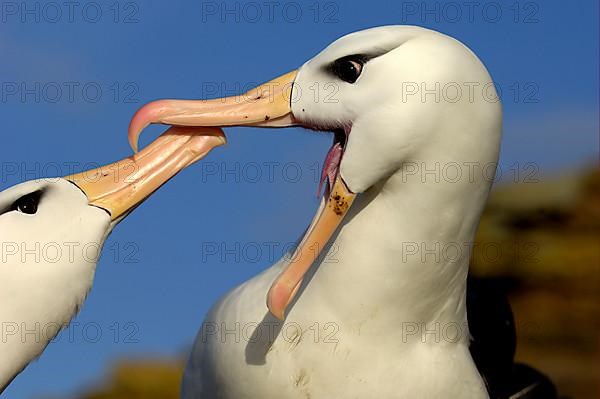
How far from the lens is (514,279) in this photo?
19.0 metres

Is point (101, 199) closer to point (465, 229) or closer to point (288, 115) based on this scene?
point (288, 115)

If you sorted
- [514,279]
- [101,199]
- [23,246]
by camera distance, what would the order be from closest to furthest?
[23,246] < [101,199] < [514,279]

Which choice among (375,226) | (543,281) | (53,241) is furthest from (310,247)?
(543,281)

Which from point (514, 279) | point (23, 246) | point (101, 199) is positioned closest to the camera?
point (23, 246)

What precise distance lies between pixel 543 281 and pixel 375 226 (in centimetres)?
1515

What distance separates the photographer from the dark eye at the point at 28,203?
4349mm

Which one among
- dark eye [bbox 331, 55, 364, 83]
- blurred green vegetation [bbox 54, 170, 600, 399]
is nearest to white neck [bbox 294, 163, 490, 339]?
dark eye [bbox 331, 55, 364, 83]

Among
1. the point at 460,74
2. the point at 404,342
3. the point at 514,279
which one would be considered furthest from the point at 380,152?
the point at 514,279

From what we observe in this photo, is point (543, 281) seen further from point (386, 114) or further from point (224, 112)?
point (386, 114)

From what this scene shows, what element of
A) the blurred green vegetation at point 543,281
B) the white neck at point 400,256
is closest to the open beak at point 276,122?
the white neck at point 400,256

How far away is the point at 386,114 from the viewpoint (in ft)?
14.5

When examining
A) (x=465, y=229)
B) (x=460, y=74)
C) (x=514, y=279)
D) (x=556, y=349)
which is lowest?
(x=556, y=349)

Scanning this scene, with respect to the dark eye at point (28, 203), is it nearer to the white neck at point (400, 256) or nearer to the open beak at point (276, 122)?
the open beak at point (276, 122)

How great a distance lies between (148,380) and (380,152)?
624 inches
